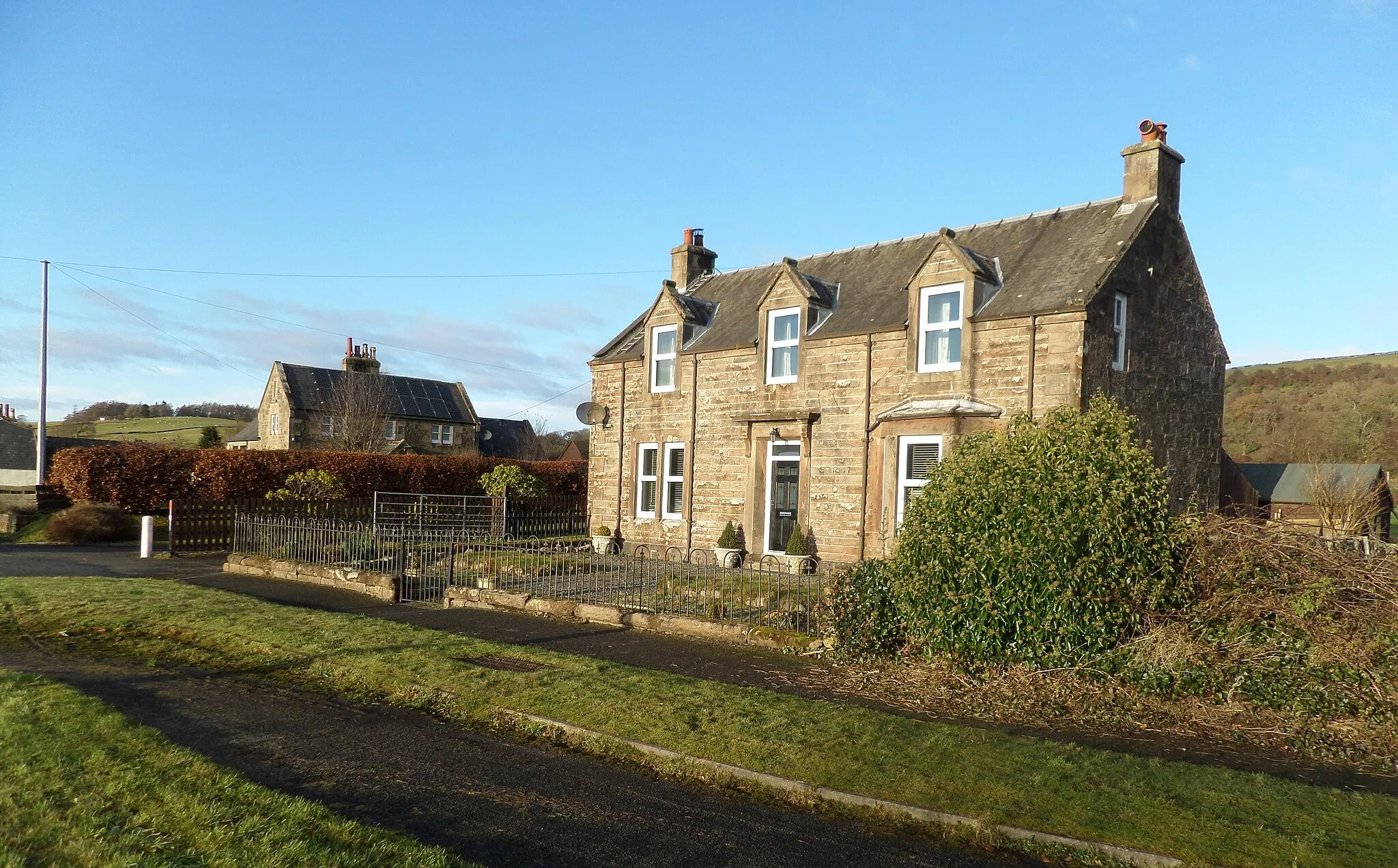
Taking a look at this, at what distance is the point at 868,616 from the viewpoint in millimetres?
11000

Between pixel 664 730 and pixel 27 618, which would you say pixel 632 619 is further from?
pixel 27 618

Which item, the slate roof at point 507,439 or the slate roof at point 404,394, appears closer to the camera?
the slate roof at point 404,394

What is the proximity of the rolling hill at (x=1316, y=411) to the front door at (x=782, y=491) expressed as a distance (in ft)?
102

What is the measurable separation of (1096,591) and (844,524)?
33.6 ft

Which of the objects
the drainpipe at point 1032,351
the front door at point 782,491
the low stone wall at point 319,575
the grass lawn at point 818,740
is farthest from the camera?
the front door at point 782,491

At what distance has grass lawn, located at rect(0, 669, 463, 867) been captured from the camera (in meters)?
4.67

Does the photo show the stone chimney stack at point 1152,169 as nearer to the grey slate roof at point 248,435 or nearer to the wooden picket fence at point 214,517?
the wooden picket fence at point 214,517

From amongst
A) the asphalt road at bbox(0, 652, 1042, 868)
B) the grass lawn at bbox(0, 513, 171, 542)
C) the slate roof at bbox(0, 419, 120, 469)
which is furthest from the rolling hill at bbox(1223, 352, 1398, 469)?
the slate roof at bbox(0, 419, 120, 469)

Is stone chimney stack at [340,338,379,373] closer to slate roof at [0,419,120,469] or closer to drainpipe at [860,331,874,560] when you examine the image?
slate roof at [0,419,120,469]

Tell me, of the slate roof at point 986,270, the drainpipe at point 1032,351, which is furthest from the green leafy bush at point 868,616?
the slate roof at point 986,270

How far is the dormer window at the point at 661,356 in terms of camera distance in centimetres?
2408

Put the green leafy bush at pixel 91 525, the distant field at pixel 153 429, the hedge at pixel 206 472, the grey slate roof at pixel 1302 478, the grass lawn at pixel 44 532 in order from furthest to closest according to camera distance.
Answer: the distant field at pixel 153 429 → the grey slate roof at pixel 1302 478 → the hedge at pixel 206 472 → the green leafy bush at pixel 91 525 → the grass lawn at pixel 44 532

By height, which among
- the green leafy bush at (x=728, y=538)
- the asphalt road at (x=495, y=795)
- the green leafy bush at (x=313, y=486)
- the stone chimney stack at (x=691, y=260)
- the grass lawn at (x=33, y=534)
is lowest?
the grass lawn at (x=33, y=534)

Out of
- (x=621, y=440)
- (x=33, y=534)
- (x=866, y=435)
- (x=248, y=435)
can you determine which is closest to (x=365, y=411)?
(x=248, y=435)
